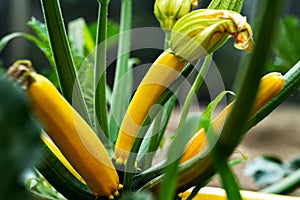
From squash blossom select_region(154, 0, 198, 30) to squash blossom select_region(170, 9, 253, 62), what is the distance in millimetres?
60

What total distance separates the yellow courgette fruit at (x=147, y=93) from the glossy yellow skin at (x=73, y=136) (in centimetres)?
3

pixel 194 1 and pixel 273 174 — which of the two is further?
pixel 273 174

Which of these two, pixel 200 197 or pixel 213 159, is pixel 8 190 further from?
pixel 200 197

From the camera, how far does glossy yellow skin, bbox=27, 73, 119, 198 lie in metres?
0.30

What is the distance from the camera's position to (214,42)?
343 mm

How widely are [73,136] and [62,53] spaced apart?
0.23ft

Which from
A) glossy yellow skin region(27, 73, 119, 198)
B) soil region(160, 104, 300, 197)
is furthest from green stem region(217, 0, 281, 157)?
soil region(160, 104, 300, 197)

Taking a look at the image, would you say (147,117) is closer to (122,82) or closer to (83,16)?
(122,82)

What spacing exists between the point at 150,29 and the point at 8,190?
32 centimetres

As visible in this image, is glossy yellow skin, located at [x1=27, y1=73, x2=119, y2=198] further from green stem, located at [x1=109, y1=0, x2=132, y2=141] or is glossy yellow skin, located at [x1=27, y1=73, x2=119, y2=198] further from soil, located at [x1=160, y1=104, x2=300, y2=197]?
soil, located at [x1=160, y1=104, x2=300, y2=197]

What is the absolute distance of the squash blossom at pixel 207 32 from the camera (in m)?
0.33

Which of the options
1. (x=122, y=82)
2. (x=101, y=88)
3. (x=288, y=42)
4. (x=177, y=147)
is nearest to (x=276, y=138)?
(x=288, y=42)

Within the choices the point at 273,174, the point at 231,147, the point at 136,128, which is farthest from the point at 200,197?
the point at 273,174

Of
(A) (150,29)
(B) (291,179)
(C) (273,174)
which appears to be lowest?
(C) (273,174)
